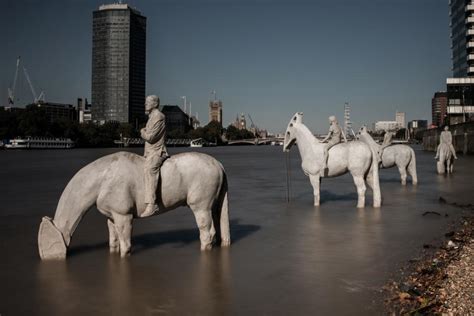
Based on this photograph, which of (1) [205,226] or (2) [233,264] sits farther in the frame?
(1) [205,226]

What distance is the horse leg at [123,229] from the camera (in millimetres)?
8164

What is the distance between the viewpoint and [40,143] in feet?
394

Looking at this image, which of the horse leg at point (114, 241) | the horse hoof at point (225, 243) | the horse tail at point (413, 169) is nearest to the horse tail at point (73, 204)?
the horse leg at point (114, 241)

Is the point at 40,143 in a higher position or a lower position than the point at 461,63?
lower

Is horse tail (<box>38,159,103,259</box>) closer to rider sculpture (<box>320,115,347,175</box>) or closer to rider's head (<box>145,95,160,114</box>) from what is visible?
rider's head (<box>145,95,160,114</box>)

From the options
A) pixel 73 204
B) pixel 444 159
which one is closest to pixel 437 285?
pixel 73 204

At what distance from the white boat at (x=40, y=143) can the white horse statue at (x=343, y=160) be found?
112529 mm

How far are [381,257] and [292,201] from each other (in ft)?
26.4

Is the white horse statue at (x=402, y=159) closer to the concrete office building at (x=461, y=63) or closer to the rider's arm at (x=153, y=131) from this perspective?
the rider's arm at (x=153, y=131)

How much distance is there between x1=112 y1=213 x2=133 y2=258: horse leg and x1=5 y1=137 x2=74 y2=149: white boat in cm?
11587

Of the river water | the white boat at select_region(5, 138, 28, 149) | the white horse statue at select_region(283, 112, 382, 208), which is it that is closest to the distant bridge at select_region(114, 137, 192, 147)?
the white boat at select_region(5, 138, 28, 149)

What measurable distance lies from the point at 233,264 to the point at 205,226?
999 mm

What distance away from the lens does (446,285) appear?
6.51 metres

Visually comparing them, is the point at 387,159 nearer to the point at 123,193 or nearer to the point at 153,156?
the point at 153,156
